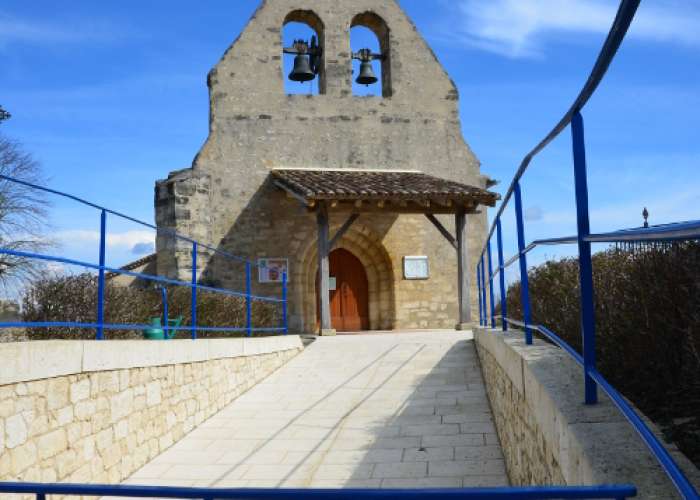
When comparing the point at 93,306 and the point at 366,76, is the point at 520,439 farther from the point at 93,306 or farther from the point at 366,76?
the point at 366,76

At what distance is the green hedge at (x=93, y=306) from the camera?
821 cm

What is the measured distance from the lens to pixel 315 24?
15000 millimetres

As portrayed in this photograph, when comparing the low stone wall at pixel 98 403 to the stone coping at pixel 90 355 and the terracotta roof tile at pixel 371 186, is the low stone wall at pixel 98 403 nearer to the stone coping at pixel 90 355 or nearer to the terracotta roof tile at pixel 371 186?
the stone coping at pixel 90 355

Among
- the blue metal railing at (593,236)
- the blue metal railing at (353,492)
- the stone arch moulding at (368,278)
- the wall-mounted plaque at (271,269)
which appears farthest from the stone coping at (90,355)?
the stone arch moulding at (368,278)

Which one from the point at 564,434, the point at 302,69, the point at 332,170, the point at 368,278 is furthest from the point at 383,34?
the point at 564,434

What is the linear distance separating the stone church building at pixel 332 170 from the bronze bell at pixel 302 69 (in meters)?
0.53

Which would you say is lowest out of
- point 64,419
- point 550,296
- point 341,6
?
point 64,419

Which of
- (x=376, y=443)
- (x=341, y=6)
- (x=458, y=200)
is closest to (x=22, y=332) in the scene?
(x=376, y=443)

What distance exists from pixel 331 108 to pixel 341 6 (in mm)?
2200

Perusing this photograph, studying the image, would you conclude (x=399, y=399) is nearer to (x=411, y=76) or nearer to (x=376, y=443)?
(x=376, y=443)

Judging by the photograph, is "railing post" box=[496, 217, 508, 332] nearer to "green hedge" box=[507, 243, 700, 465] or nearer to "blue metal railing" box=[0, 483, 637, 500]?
"green hedge" box=[507, 243, 700, 465]

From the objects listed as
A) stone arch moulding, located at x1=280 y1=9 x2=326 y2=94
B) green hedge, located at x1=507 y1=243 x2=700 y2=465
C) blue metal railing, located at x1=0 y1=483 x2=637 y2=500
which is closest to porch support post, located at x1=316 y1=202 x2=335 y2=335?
stone arch moulding, located at x1=280 y1=9 x2=326 y2=94

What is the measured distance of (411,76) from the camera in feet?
49.9

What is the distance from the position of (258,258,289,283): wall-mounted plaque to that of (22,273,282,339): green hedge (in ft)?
10.2
